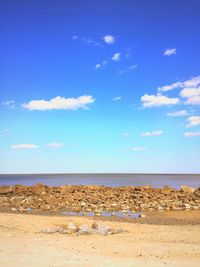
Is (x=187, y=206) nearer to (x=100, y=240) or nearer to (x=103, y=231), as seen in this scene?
(x=103, y=231)

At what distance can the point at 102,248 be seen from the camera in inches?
485

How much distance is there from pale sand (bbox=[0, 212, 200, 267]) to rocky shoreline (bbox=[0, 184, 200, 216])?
33.4 feet

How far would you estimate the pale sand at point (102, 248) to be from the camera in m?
10.2

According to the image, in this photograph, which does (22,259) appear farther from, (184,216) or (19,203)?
(19,203)

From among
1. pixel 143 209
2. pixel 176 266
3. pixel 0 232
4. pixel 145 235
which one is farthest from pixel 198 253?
pixel 143 209

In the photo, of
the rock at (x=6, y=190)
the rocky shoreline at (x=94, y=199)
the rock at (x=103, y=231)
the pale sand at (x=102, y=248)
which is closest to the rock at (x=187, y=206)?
the rocky shoreline at (x=94, y=199)

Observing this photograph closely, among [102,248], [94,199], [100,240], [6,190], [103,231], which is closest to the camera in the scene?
[102,248]

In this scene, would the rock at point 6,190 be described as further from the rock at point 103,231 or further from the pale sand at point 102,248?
the rock at point 103,231

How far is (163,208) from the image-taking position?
1117 inches

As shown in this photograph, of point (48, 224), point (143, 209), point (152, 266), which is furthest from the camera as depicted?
point (143, 209)

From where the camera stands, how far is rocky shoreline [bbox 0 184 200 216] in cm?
2859

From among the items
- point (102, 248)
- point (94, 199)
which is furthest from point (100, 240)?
point (94, 199)

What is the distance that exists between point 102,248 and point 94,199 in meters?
20.8

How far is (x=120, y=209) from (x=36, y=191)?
13.3m
